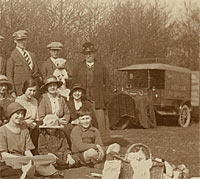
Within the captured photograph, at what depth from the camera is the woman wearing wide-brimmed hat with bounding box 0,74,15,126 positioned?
443 cm

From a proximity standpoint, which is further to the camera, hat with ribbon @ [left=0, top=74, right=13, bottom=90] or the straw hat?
hat with ribbon @ [left=0, top=74, right=13, bottom=90]

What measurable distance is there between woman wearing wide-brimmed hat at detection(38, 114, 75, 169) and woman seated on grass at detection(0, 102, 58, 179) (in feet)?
0.99

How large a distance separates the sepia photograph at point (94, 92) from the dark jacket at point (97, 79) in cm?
1

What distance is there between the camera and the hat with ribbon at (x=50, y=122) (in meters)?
4.45

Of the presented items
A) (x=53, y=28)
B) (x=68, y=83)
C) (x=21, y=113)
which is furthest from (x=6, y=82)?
(x=53, y=28)

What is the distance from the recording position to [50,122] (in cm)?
447

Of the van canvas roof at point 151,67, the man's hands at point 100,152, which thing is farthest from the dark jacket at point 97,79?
the van canvas roof at point 151,67

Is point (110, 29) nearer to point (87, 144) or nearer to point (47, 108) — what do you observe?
point (47, 108)

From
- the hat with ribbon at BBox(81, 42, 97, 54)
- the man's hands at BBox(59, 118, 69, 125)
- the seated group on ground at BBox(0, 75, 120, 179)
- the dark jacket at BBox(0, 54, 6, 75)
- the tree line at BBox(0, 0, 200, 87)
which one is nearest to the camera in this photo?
the seated group on ground at BBox(0, 75, 120, 179)

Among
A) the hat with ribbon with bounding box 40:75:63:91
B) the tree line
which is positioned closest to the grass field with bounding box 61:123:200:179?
the hat with ribbon with bounding box 40:75:63:91

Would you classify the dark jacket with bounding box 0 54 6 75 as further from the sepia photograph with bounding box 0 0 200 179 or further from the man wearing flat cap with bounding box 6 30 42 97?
the man wearing flat cap with bounding box 6 30 42 97

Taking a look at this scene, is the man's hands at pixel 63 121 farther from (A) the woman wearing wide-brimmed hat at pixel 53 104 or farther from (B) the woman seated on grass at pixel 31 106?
(B) the woman seated on grass at pixel 31 106

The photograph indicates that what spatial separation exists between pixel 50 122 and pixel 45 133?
0.13 m

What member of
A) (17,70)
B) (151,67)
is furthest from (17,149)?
(151,67)
